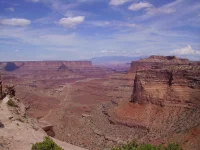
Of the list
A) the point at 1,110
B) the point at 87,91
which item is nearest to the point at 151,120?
the point at 1,110

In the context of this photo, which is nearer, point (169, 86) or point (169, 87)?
A: point (169, 87)

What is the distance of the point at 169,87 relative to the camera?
53.0 metres

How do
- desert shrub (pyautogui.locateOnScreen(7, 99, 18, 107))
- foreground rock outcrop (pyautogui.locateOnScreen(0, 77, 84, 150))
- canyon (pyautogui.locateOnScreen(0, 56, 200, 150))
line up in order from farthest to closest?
canyon (pyautogui.locateOnScreen(0, 56, 200, 150)) → desert shrub (pyautogui.locateOnScreen(7, 99, 18, 107)) → foreground rock outcrop (pyautogui.locateOnScreen(0, 77, 84, 150))

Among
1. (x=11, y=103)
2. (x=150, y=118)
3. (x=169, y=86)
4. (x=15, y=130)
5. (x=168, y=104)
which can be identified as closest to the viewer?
(x=15, y=130)

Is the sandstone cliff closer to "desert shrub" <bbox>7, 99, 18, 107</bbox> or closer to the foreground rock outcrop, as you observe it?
the foreground rock outcrop

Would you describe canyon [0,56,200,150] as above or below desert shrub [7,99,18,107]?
below

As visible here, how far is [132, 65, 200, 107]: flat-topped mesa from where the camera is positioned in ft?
162

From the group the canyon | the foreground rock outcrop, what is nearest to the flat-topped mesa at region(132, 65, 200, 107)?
the canyon

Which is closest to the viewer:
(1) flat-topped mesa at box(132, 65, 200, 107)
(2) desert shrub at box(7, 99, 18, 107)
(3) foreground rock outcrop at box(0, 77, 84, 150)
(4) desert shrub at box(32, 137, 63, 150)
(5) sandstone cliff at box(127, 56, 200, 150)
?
(4) desert shrub at box(32, 137, 63, 150)

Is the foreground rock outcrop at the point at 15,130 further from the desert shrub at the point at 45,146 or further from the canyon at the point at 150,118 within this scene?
the canyon at the point at 150,118

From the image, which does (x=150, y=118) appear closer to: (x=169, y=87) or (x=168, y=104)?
(x=168, y=104)

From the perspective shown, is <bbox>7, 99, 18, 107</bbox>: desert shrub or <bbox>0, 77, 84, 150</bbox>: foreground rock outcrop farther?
<bbox>7, 99, 18, 107</bbox>: desert shrub

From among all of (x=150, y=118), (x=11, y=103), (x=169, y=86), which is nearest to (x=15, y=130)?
(x=11, y=103)

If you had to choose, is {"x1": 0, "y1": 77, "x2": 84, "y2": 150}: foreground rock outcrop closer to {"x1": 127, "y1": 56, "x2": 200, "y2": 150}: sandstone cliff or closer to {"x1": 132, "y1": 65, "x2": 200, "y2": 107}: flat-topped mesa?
{"x1": 127, "y1": 56, "x2": 200, "y2": 150}: sandstone cliff
